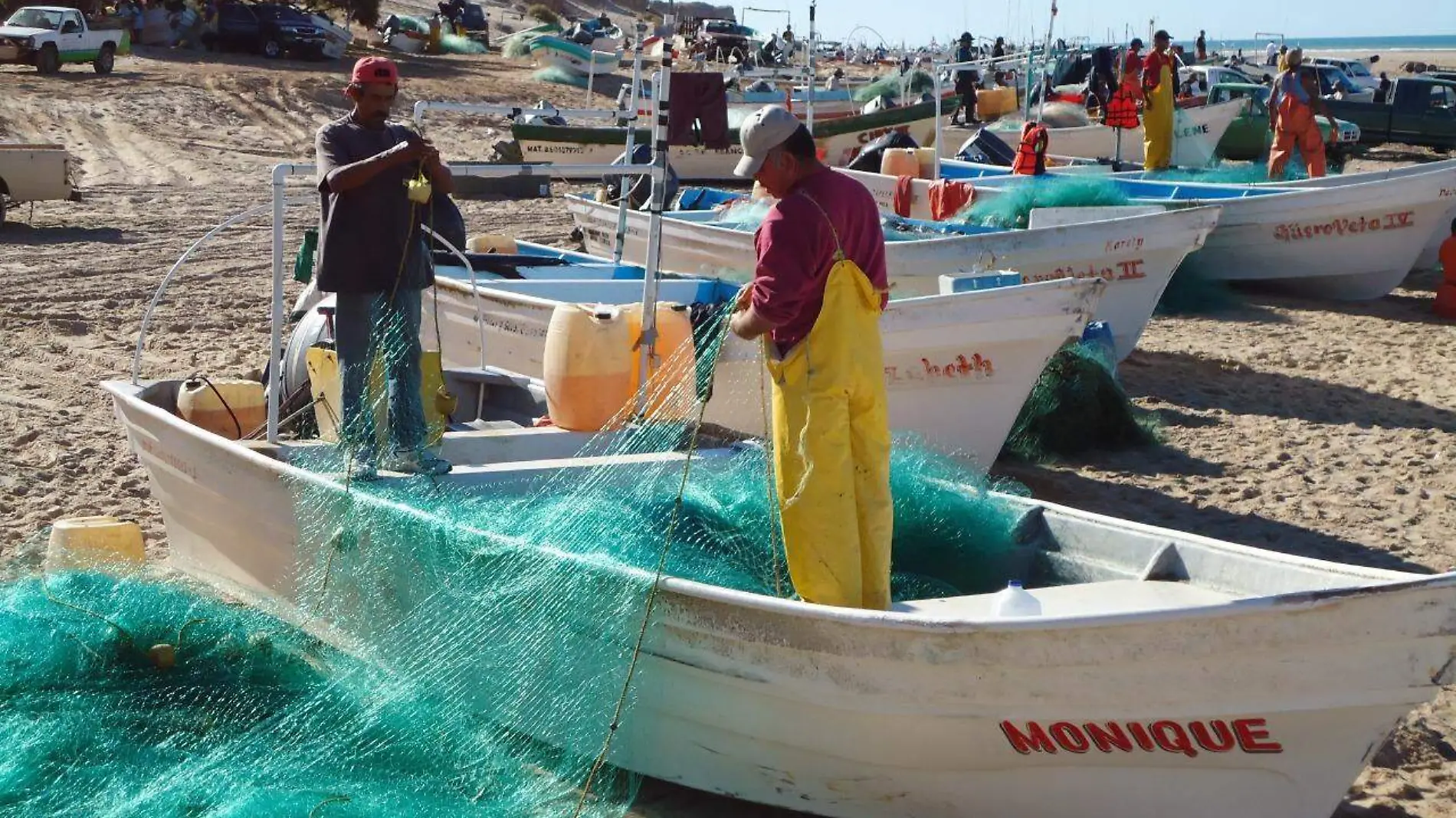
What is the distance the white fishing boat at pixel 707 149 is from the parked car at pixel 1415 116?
27.4 feet

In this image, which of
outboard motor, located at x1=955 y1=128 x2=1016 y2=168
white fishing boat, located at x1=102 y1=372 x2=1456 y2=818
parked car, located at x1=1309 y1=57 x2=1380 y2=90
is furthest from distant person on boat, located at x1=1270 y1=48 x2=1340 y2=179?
parked car, located at x1=1309 y1=57 x2=1380 y2=90

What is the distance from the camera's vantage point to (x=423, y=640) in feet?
16.7

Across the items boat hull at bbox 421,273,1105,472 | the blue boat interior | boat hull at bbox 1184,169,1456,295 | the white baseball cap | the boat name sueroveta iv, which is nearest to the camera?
the boat name sueroveta iv

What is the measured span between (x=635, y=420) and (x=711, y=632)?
164cm

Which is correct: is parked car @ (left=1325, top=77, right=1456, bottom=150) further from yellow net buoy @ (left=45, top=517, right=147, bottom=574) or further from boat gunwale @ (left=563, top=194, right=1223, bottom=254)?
yellow net buoy @ (left=45, top=517, right=147, bottom=574)

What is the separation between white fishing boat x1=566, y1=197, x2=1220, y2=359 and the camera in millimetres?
10562

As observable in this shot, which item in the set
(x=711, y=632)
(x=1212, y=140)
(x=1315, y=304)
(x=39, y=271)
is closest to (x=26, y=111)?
(x=39, y=271)

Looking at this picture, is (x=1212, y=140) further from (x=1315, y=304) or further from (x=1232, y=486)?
(x=1232, y=486)

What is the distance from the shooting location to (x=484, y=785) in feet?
14.9

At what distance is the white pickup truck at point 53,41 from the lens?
28406 millimetres

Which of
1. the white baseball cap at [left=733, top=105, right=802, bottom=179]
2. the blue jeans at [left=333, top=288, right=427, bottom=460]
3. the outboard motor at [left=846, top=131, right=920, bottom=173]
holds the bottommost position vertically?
the blue jeans at [left=333, top=288, right=427, bottom=460]

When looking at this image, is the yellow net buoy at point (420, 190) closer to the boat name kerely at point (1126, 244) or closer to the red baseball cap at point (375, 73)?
the red baseball cap at point (375, 73)

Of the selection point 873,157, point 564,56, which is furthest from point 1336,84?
point 564,56

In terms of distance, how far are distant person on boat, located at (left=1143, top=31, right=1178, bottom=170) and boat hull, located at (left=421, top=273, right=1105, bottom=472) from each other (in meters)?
8.40
